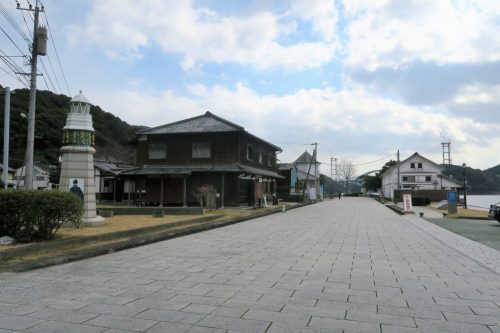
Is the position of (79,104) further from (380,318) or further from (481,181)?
(481,181)

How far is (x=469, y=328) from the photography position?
407 cm

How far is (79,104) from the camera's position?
13016mm

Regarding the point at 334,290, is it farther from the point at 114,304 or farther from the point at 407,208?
the point at 407,208

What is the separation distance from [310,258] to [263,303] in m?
3.56

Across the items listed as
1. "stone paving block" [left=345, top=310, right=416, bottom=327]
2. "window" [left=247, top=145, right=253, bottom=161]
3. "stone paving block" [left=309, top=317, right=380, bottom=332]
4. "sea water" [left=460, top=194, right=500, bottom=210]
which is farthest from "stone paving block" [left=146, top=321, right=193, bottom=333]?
"sea water" [left=460, top=194, right=500, bottom=210]

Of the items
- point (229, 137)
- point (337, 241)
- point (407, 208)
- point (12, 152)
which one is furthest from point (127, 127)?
point (337, 241)

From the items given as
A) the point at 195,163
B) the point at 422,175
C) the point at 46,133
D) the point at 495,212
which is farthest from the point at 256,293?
the point at 422,175

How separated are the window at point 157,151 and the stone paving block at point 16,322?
25.6 metres

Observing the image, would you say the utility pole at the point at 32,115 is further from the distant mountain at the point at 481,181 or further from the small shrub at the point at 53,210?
the distant mountain at the point at 481,181

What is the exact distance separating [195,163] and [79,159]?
1596 cm

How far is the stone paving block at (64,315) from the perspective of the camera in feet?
13.9

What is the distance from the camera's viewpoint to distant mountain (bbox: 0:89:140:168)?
49.9m

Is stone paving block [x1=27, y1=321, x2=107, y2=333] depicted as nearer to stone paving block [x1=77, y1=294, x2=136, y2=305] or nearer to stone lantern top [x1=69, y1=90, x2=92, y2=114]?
stone paving block [x1=77, y1=294, x2=136, y2=305]

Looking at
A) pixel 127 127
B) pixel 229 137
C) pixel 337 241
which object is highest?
pixel 127 127
